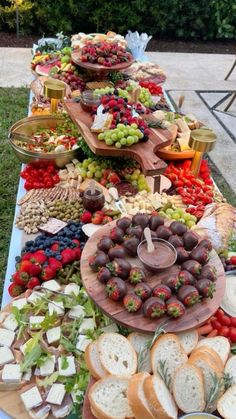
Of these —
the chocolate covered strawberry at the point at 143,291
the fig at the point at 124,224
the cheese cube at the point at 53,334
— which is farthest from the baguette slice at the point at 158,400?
the fig at the point at 124,224

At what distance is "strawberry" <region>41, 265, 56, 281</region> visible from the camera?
2.61 metres

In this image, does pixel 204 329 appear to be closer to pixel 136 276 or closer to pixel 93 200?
pixel 136 276

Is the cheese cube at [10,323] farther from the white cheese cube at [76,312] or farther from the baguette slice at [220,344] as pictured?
the baguette slice at [220,344]

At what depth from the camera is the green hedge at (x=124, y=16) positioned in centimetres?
884

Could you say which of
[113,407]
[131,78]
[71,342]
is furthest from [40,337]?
[131,78]

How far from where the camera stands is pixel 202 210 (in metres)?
3.30

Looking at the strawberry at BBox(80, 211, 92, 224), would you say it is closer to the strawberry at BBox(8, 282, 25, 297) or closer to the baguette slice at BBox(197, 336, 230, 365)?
the strawberry at BBox(8, 282, 25, 297)

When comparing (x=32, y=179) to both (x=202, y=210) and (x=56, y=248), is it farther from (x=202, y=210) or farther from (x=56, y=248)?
(x=202, y=210)

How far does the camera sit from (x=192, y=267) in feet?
7.24

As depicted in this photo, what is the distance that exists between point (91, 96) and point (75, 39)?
6.70ft

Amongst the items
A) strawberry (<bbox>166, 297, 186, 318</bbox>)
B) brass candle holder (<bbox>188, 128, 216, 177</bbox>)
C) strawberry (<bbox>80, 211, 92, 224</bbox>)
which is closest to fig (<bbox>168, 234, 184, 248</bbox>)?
strawberry (<bbox>166, 297, 186, 318</bbox>)

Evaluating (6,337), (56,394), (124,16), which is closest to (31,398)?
(56,394)

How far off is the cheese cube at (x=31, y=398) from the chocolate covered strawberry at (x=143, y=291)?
62 centimetres

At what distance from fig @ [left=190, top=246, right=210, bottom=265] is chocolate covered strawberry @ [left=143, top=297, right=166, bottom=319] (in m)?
0.33
